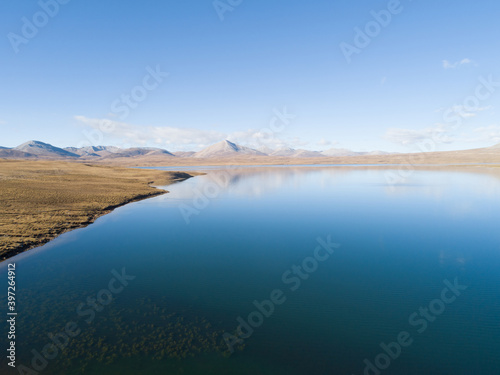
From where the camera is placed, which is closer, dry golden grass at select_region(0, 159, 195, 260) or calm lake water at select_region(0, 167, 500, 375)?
calm lake water at select_region(0, 167, 500, 375)

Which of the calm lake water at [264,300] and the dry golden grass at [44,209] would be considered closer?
the calm lake water at [264,300]

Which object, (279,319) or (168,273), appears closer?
(279,319)

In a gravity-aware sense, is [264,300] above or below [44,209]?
below

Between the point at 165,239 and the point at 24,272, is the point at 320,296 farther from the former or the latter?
the point at 24,272

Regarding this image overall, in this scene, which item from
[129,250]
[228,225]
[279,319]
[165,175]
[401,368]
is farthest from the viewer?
[165,175]

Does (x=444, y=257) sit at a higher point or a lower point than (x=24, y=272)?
higher

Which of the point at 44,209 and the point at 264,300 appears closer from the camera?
the point at 264,300

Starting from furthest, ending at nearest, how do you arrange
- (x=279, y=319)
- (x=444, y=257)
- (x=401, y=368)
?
(x=444, y=257), (x=279, y=319), (x=401, y=368)

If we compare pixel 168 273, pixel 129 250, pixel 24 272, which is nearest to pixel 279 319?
pixel 168 273
